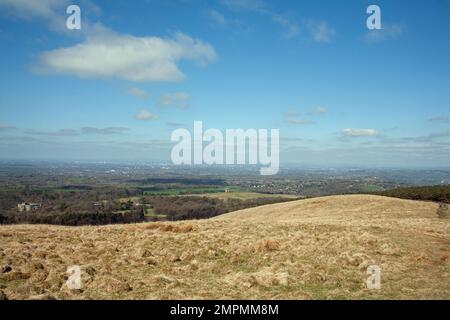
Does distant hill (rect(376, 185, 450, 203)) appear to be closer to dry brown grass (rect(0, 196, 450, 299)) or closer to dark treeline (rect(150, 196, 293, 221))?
dry brown grass (rect(0, 196, 450, 299))

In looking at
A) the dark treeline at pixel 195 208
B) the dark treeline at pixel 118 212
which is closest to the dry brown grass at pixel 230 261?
the dark treeline at pixel 118 212

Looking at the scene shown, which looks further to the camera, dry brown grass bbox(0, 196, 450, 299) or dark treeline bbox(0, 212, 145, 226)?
dark treeline bbox(0, 212, 145, 226)

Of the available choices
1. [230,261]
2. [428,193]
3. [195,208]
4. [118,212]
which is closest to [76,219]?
[118,212]

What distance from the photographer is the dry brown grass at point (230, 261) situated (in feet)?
44.3

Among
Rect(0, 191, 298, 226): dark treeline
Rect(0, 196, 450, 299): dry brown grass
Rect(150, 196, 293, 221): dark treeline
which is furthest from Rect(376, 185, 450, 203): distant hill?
Rect(0, 191, 298, 226): dark treeline

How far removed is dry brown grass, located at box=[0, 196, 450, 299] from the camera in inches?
531

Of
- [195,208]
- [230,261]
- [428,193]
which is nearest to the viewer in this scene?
[230,261]

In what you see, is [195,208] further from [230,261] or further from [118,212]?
[230,261]

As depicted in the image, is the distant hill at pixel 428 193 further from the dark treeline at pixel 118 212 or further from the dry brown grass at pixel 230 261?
the dark treeline at pixel 118 212

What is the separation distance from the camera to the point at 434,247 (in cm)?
2080

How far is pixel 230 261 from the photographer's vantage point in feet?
62.7
